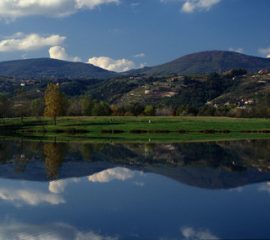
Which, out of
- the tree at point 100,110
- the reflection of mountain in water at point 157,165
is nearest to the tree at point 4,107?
the tree at point 100,110

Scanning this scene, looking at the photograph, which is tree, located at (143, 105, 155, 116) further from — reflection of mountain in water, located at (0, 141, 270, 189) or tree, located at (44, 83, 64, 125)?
reflection of mountain in water, located at (0, 141, 270, 189)

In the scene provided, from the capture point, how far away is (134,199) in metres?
27.0

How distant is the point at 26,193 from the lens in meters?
29.5

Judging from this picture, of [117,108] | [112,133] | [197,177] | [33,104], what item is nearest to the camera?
[197,177]

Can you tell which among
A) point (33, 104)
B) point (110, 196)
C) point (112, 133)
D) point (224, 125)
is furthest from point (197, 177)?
point (33, 104)

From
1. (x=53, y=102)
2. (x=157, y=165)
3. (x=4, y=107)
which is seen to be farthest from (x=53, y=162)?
(x=4, y=107)

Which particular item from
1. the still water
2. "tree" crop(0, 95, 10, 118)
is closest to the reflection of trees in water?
the still water

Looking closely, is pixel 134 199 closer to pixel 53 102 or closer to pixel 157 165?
pixel 157 165

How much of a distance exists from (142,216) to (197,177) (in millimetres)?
14796

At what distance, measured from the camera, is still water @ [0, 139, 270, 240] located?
64.3 ft

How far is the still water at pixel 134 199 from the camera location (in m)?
19.6

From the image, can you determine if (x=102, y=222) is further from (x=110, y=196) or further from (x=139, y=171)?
(x=139, y=171)

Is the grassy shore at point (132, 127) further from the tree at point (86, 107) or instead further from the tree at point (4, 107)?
the tree at point (86, 107)

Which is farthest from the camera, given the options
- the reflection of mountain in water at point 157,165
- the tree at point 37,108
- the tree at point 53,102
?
the tree at point 37,108
